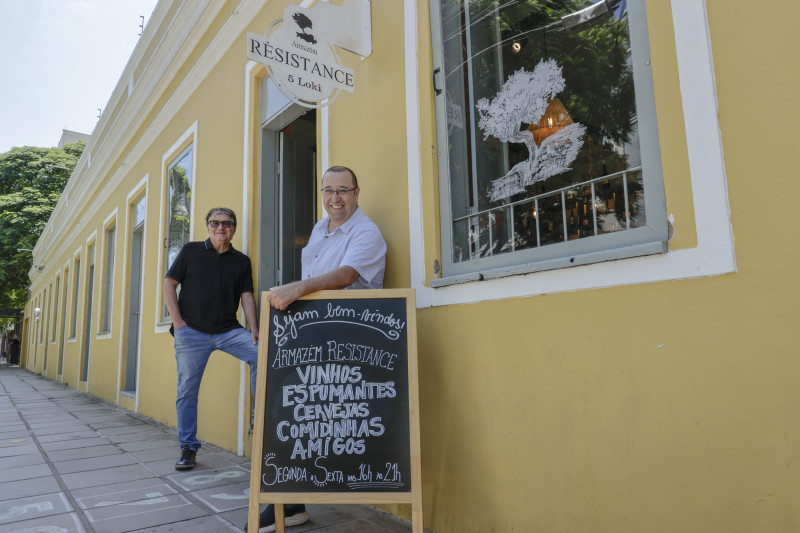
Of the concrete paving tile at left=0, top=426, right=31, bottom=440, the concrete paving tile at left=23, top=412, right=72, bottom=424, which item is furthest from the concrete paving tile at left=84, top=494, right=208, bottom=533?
the concrete paving tile at left=23, top=412, right=72, bottom=424

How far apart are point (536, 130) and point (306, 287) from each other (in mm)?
1256

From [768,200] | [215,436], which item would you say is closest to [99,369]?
[215,436]

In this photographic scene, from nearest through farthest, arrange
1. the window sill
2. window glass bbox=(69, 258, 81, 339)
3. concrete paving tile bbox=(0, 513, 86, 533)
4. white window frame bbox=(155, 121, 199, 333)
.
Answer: the window sill
concrete paving tile bbox=(0, 513, 86, 533)
white window frame bbox=(155, 121, 199, 333)
window glass bbox=(69, 258, 81, 339)

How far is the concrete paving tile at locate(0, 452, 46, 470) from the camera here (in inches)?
161

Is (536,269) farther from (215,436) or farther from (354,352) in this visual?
(215,436)

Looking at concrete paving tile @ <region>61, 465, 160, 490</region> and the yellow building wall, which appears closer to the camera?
the yellow building wall

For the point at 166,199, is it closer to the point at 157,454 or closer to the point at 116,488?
the point at 157,454

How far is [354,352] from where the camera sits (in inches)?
97.0

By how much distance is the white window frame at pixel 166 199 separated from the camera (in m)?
5.81

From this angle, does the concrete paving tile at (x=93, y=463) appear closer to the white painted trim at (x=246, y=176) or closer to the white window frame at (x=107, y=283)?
the white painted trim at (x=246, y=176)

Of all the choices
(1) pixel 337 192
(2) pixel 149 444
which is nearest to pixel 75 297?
(2) pixel 149 444

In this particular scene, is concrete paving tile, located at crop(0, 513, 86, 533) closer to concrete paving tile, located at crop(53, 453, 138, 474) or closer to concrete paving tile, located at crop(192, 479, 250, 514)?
concrete paving tile, located at crop(192, 479, 250, 514)

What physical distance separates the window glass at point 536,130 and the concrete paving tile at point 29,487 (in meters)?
2.83

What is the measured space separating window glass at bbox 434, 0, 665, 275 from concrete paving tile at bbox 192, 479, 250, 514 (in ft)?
5.69
